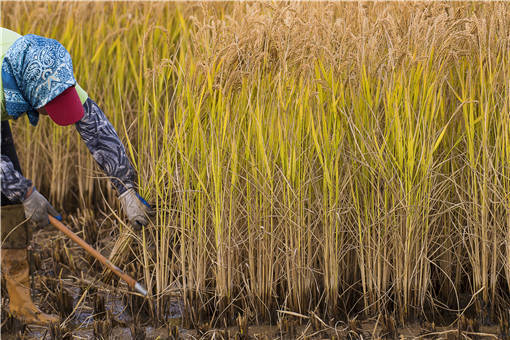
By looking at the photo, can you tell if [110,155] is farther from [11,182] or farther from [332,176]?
[332,176]

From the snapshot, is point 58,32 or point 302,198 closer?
point 302,198

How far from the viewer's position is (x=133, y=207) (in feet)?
8.85

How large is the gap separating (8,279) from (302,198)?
138 cm

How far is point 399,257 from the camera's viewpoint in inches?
106

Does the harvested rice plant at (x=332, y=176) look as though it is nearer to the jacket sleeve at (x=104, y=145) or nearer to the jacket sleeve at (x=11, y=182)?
the jacket sleeve at (x=104, y=145)

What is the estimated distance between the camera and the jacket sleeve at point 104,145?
104 inches

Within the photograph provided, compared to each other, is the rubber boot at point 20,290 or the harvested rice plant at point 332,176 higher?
the harvested rice plant at point 332,176

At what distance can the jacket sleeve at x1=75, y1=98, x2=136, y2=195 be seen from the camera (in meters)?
2.65

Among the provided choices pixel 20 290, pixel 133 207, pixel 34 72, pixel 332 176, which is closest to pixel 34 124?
pixel 34 72

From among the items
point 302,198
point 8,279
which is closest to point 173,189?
point 302,198

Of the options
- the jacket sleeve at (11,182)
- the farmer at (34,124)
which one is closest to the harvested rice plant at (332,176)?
the farmer at (34,124)

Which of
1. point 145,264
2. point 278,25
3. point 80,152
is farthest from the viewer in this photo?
point 80,152

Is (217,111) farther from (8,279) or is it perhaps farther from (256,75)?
(8,279)

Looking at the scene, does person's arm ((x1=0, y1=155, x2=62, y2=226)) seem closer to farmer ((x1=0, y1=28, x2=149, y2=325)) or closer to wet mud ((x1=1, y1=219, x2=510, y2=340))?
farmer ((x1=0, y1=28, x2=149, y2=325))
